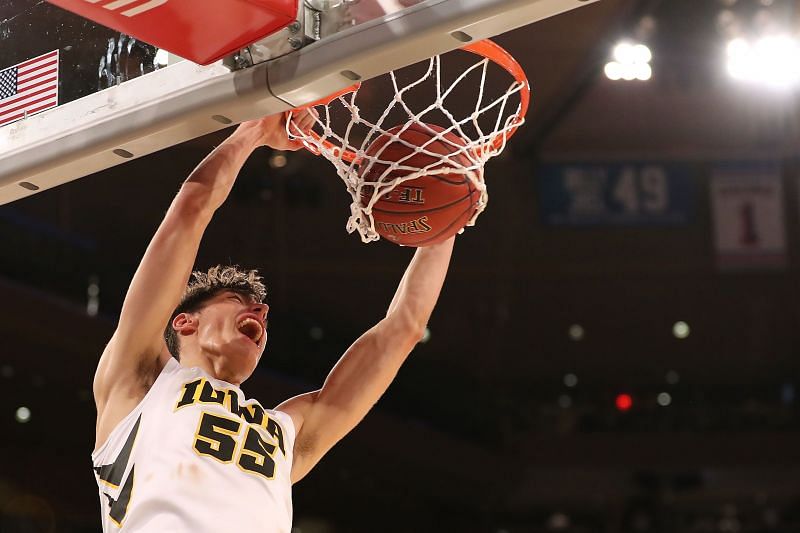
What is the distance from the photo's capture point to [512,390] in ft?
40.6

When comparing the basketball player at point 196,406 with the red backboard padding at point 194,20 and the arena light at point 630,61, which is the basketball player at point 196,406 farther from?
the arena light at point 630,61

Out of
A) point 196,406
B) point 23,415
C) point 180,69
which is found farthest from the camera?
point 23,415

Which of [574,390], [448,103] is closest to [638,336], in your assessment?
[574,390]

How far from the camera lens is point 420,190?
2.57 metres

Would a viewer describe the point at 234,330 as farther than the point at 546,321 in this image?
No

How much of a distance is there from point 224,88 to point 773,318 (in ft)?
37.7

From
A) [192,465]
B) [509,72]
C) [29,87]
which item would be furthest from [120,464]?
[509,72]

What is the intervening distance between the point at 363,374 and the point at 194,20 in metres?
1.18

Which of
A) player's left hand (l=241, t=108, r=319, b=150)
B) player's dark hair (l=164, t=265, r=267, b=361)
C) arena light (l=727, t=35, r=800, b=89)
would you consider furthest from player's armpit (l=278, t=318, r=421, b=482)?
arena light (l=727, t=35, r=800, b=89)

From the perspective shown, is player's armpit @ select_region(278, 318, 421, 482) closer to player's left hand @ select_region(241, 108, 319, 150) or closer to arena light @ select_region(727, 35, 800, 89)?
player's left hand @ select_region(241, 108, 319, 150)

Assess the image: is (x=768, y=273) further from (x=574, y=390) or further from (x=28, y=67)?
(x=28, y=67)

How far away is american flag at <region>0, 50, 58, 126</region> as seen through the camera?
238 centimetres

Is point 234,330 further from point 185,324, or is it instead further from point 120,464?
point 120,464

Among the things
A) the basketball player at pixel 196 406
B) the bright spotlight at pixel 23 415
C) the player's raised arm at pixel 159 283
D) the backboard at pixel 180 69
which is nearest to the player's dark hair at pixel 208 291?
the basketball player at pixel 196 406
